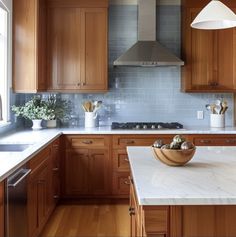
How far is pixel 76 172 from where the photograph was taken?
436 cm

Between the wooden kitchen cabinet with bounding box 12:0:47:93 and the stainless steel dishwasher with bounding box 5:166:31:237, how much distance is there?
5.82 feet

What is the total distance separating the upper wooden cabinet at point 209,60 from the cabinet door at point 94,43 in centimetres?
107

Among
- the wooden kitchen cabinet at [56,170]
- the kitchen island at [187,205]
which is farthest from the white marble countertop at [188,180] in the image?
the wooden kitchen cabinet at [56,170]

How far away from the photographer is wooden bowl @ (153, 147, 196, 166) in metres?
2.09

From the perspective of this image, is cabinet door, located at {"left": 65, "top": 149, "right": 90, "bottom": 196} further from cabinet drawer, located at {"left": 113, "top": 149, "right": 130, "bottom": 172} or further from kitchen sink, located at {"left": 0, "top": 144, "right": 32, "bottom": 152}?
kitchen sink, located at {"left": 0, "top": 144, "right": 32, "bottom": 152}

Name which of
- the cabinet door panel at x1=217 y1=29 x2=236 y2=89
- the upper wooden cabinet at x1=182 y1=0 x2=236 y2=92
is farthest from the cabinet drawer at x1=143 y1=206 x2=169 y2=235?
the cabinet door panel at x1=217 y1=29 x2=236 y2=89

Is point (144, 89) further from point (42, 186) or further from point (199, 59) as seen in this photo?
point (42, 186)

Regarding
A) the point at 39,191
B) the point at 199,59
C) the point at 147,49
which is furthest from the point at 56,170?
the point at 199,59

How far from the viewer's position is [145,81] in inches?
196

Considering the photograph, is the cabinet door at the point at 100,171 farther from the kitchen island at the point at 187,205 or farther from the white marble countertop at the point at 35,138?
the kitchen island at the point at 187,205

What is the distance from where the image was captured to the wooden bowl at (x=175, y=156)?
2.09 m

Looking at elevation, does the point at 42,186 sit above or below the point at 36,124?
below

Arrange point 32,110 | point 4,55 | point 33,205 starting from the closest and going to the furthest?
point 33,205 < point 4,55 < point 32,110

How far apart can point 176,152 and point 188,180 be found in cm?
31
